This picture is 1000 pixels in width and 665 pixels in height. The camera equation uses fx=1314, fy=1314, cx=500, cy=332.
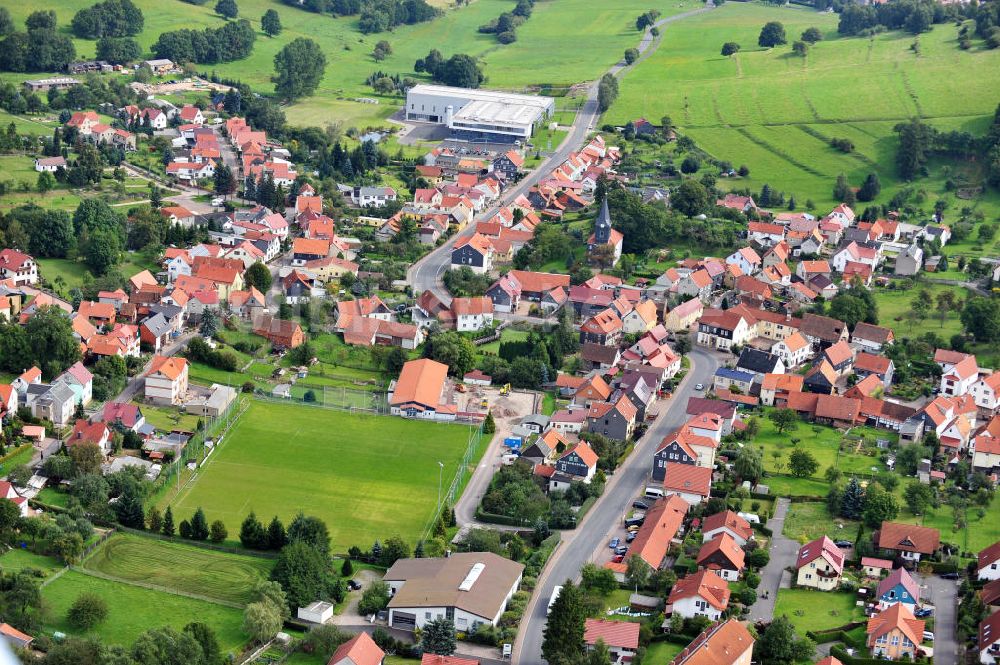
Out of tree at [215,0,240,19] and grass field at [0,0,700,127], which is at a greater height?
tree at [215,0,240,19]

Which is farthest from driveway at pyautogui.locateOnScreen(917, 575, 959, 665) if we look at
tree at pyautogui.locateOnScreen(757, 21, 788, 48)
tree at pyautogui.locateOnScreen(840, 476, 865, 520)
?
tree at pyautogui.locateOnScreen(757, 21, 788, 48)

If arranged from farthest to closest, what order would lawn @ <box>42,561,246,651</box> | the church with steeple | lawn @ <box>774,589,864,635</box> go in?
the church with steeple, lawn @ <box>774,589,864,635</box>, lawn @ <box>42,561,246,651</box>

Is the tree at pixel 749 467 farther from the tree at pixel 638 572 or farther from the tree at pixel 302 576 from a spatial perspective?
the tree at pixel 302 576

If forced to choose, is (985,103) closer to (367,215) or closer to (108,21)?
(367,215)

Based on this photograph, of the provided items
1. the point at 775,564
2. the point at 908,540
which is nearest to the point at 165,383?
the point at 775,564

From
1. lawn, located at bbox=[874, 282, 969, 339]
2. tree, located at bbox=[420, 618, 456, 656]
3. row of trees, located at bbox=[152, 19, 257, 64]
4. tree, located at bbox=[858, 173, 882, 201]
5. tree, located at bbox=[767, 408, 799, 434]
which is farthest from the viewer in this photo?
row of trees, located at bbox=[152, 19, 257, 64]

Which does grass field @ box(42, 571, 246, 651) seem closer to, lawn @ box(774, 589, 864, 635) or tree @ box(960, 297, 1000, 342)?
lawn @ box(774, 589, 864, 635)

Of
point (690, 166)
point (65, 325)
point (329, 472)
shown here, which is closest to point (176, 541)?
point (329, 472)
